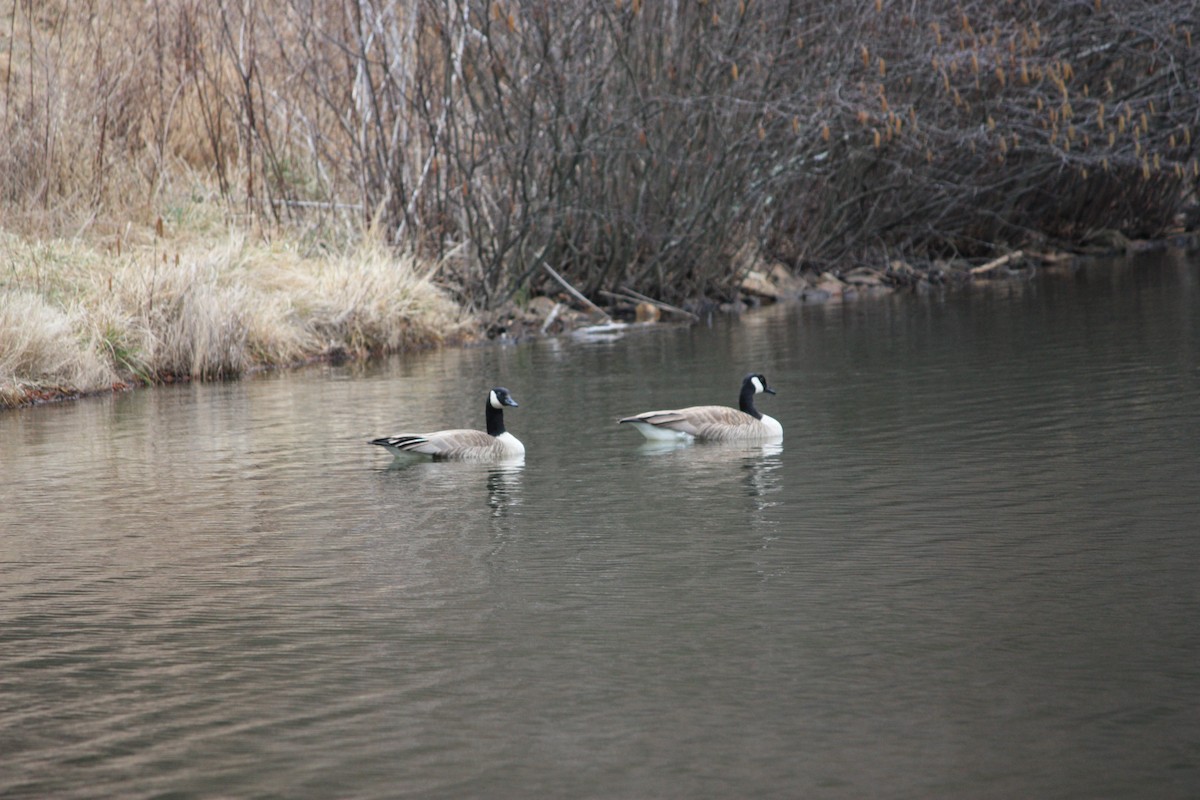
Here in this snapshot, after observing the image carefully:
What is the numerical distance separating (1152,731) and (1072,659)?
0.84 metres

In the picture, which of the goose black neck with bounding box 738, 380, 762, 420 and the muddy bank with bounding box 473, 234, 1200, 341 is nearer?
the goose black neck with bounding box 738, 380, 762, 420

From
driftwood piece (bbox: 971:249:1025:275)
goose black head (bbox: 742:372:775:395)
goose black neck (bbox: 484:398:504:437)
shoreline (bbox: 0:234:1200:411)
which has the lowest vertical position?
goose black neck (bbox: 484:398:504:437)

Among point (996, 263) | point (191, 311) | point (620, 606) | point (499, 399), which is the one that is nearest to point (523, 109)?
point (191, 311)

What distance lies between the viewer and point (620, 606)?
7469 mm

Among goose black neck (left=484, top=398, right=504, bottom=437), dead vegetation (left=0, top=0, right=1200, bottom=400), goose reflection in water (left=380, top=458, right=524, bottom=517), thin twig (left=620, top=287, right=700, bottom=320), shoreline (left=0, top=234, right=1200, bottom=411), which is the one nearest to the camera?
goose reflection in water (left=380, top=458, right=524, bottom=517)

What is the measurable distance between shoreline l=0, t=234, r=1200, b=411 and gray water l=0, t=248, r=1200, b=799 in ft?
13.9

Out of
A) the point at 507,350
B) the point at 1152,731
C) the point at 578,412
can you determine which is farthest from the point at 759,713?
the point at 507,350

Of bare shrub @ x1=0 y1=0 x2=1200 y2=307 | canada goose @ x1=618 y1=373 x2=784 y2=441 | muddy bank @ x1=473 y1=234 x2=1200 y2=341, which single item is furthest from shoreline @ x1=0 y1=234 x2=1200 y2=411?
canada goose @ x1=618 y1=373 x2=784 y2=441

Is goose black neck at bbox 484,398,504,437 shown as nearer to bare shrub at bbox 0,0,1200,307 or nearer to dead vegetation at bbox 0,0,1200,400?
dead vegetation at bbox 0,0,1200,400

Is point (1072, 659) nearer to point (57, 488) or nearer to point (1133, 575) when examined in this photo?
Answer: point (1133, 575)

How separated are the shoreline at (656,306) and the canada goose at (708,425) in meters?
7.70

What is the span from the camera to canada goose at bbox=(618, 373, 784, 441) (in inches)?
495

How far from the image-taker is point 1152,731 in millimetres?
→ 5547

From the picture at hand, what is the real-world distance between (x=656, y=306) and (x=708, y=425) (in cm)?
1371
